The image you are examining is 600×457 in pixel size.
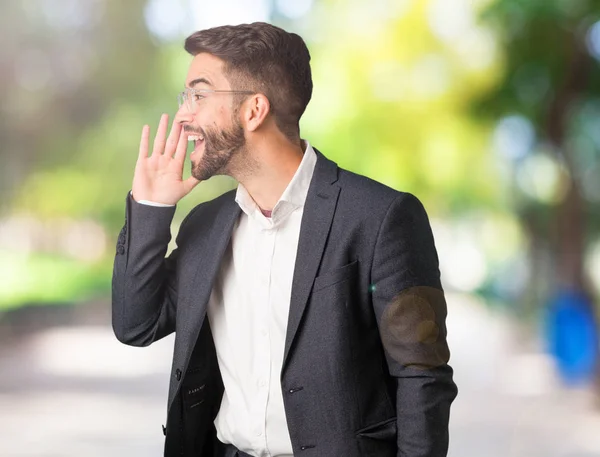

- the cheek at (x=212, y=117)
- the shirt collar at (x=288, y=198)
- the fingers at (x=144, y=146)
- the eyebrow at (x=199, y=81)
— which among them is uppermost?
the eyebrow at (x=199, y=81)

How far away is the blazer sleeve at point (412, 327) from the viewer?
57.7 inches

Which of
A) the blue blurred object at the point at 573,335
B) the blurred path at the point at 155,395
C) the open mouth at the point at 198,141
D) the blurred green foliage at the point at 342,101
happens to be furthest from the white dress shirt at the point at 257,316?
the blue blurred object at the point at 573,335

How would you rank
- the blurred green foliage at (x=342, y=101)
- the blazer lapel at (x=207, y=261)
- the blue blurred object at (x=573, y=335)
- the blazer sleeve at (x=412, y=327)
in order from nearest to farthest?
the blazer sleeve at (x=412, y=327)
the blazer lapel at (x=207, y=261)
the blurred green foliage at (x=342, y=101)
the blue blurred object at (x=573, y=335)

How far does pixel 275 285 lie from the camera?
5.25ft

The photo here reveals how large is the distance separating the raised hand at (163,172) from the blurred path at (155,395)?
2.58 m

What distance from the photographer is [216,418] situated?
1655mm

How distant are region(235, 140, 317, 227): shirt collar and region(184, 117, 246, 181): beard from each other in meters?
0.06

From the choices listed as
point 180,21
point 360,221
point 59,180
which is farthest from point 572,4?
point 360,221

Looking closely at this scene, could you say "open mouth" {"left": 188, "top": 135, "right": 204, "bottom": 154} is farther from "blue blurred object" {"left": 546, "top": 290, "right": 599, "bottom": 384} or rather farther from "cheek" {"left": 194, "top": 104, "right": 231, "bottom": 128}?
"blue blurred object" {"left": 546, "top": 290, "right": 599, "bottom": 384}

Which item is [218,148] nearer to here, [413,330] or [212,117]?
[212,117]

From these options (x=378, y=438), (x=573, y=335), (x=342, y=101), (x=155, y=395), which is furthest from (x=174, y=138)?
(x=573, y=335)

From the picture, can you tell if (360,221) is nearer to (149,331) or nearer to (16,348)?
(149,331)

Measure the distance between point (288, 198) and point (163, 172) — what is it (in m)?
0.24

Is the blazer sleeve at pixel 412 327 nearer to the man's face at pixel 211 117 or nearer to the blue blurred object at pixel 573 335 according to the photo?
the man's face at pixel 211 117
